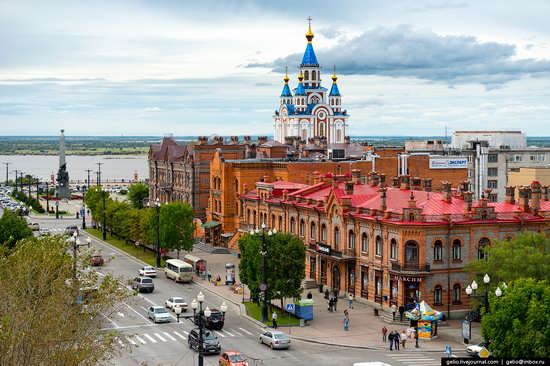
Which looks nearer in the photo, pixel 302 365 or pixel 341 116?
pixel 302 365

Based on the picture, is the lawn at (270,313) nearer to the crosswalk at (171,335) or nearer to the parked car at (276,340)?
the crosswalk at (171,335)

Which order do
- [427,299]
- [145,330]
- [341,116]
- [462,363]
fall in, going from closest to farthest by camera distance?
[462,363] < [145,330] < [427,299] < [341,116]

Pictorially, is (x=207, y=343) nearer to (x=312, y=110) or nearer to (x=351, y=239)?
(x=351, y=239)

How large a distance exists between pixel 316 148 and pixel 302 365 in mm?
77686

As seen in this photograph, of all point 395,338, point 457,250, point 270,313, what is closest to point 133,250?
point 270,313

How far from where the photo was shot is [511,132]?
16162 cm

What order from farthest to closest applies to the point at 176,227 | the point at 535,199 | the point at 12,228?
the point at 176,227, the point at 12,228, the point at 535,199

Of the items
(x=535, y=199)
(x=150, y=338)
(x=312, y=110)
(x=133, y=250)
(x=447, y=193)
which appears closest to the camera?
(x=150, y=338)

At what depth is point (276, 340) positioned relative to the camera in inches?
2141

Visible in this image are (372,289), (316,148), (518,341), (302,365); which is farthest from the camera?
(316,148)

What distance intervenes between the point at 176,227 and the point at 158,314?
2784 cm

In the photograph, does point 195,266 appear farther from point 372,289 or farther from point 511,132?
point 511,132

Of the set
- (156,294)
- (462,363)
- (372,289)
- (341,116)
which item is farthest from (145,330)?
(341,116)

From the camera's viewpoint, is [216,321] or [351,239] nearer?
[216,321]
